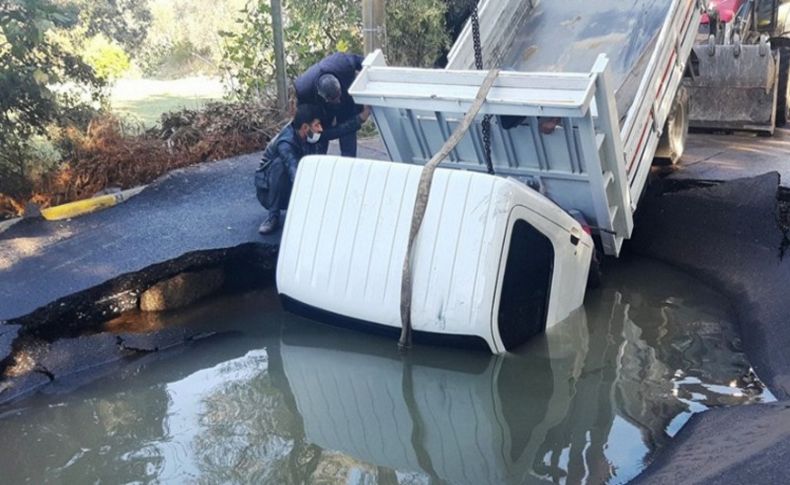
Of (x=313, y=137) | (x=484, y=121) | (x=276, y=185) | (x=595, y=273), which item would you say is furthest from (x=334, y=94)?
(x=595, y=273)

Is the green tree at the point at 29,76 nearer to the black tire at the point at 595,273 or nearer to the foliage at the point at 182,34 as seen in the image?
the black tire at the point at 595,273

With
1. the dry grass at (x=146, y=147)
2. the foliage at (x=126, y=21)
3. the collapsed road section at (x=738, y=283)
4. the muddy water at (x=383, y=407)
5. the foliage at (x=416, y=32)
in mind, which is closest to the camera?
the collapsed road section at (x=738, y=283)

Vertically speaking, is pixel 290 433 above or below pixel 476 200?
below

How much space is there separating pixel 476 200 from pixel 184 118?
5.53 meters

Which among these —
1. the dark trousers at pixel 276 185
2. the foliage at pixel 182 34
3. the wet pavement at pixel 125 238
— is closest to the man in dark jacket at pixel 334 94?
the dark trousers at pixel 276 185

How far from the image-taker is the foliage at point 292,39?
33.4 feet

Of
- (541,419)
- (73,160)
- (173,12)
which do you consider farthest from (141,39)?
(541,419)

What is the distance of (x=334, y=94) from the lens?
6.54 metres

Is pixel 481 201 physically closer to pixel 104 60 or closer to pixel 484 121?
pixel 484 121

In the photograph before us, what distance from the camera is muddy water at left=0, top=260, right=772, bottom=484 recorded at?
13.5 feet

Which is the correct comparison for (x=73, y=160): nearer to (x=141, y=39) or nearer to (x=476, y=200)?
(x=476, y=200)

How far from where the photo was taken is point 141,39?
21.7 metres

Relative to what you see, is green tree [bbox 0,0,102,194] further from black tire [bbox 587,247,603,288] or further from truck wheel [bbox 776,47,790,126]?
truck wheel [bbox 776,47,790,126]

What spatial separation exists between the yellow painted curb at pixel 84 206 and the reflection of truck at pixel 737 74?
5629 mm
